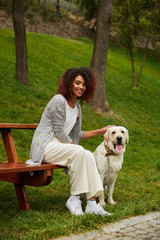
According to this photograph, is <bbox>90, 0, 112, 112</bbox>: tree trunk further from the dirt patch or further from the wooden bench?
the dirt patch

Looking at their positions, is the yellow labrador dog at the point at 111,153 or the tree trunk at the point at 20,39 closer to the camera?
the yellow labrador dog at the point at 111,153

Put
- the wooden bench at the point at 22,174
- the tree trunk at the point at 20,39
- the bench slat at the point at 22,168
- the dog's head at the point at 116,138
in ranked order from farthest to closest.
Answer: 1. the tree trunk at the point at 20,39
2. the dog's head at the point at 116,138
3. the wooden bench at the point at 22,174
4. the bench slat at the point at 22,168

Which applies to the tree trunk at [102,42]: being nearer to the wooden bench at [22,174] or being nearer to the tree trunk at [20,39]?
the tree trunk at [20,39]

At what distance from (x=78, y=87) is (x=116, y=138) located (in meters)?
0.84

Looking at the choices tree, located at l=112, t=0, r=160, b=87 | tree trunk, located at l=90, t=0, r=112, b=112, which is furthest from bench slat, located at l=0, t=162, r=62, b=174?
tree, located at l=112, t=0, r=160, b=87

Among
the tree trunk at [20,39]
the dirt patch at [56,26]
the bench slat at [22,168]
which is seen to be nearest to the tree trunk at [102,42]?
the tree trunk at [20,39]

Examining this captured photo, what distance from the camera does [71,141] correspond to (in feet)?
14.9

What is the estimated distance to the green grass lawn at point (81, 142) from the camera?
3730 mm

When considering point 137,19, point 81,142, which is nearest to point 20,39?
point 81,142

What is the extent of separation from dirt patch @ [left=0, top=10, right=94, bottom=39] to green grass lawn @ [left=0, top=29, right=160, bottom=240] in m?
9.22

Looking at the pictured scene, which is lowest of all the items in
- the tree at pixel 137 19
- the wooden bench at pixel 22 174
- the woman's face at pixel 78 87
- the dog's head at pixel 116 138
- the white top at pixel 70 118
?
the wooden bench at pixel 22 174

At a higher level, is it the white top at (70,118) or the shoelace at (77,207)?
the white top at (70,118)

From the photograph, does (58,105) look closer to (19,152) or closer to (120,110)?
(19,152)

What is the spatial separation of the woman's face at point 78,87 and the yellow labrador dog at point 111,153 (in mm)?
630
